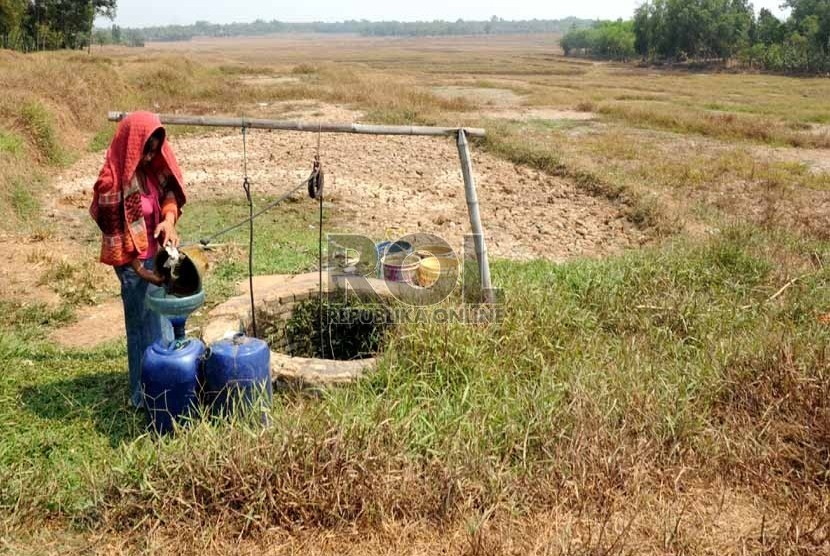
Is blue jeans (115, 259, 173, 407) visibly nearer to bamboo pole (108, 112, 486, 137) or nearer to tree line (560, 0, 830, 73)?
bamboo pole (108, 112, 486, 137)

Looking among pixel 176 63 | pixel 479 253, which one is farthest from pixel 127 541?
pixel 176 63

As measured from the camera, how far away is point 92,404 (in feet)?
10.8

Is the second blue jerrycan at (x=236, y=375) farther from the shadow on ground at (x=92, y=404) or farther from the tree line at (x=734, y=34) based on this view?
the tree line at (x=734, y=34)

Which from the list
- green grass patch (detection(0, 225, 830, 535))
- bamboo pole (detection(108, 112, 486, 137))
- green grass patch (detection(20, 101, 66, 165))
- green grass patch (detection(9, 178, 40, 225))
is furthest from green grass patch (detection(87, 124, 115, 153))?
bamboo pole (detection(108, 112, 486, 137))

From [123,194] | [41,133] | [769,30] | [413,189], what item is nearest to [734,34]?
[769,30]

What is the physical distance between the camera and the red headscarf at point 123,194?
2.87 meters

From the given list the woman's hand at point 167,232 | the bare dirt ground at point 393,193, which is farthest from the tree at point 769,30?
the woman's hand at point 167,232

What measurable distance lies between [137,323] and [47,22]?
30847 millimetres

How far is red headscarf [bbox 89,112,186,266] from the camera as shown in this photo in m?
2.87

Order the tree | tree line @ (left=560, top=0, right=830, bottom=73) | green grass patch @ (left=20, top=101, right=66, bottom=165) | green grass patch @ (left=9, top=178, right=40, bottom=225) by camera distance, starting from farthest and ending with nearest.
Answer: the tree < tree line @ (left=560, top=0, right=830, bottom=73) < green grass patch @ (left=20, top=101, right=66, bottom=165) < green grass patch @ (left=9, top=178, right=40, bottom=225)

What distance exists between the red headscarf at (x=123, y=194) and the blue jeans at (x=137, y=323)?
0.14 meters

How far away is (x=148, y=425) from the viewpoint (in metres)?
2.91

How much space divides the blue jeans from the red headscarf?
14 cm

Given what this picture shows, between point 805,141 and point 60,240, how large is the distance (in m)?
14.1
